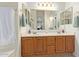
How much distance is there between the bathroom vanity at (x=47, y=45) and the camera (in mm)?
1478

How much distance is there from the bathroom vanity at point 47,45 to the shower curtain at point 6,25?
16 cm

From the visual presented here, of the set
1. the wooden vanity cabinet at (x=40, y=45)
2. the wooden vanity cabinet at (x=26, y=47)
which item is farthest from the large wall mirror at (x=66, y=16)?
the wooden vanity cabinet at (x=26, y=47)

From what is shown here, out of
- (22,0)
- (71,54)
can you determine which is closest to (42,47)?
(71,54)

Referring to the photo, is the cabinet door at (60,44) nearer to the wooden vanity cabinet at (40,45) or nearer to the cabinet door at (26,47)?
the wooden vanity cabinet at (40,45)

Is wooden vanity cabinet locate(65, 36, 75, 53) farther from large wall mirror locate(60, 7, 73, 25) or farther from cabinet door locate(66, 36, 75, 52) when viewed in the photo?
large wall mirror locate(60, 7, 73, 25)

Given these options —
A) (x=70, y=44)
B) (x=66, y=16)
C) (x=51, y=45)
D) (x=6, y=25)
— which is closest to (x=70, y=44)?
(x=70, y=44)

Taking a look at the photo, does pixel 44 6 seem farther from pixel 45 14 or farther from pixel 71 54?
pixel 71 54

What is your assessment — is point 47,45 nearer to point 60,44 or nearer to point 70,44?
point 60,44

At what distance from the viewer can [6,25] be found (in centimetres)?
148

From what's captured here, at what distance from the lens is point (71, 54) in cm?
148

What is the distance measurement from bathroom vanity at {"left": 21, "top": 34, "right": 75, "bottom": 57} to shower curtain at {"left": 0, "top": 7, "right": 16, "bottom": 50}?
6.4 inches

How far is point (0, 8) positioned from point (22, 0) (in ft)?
0.84

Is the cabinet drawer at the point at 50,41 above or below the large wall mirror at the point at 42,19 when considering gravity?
below

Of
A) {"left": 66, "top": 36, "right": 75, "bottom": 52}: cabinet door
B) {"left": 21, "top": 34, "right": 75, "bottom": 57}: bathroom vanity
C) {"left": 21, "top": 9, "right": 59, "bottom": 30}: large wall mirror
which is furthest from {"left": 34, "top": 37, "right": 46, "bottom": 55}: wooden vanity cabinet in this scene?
{"left": 66, "top": 36, "right": 75, "bottom": 52}: cabinet door
